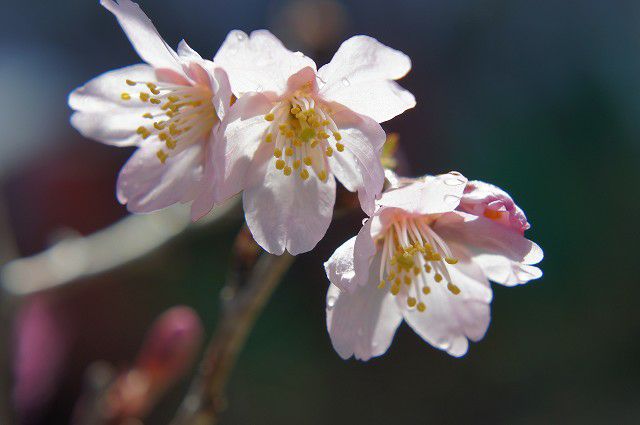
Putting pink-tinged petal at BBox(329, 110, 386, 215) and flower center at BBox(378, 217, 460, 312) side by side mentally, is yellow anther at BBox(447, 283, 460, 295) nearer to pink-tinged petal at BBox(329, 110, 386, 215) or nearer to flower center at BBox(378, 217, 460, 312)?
flower center at BBox(378, 217, 460, 312)

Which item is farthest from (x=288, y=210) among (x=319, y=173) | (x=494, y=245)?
(x=494, y=245)

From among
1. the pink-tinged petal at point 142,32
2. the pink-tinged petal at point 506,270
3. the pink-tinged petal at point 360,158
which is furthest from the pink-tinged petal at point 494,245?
the pink-tinged petal at point 142,32

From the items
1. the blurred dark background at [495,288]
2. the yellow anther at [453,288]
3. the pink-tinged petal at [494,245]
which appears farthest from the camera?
the blurred dark background at [495,288]

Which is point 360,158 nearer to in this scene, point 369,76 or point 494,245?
point 369,76

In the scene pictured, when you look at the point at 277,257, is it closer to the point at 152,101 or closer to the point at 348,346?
the point at 348,346

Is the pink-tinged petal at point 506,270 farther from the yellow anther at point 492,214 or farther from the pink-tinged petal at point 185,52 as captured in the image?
the pink-tinged petal at point 185,52

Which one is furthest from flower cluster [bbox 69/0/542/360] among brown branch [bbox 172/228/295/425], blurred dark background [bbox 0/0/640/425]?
blurred dark background [bbox 0/0/640/425]
